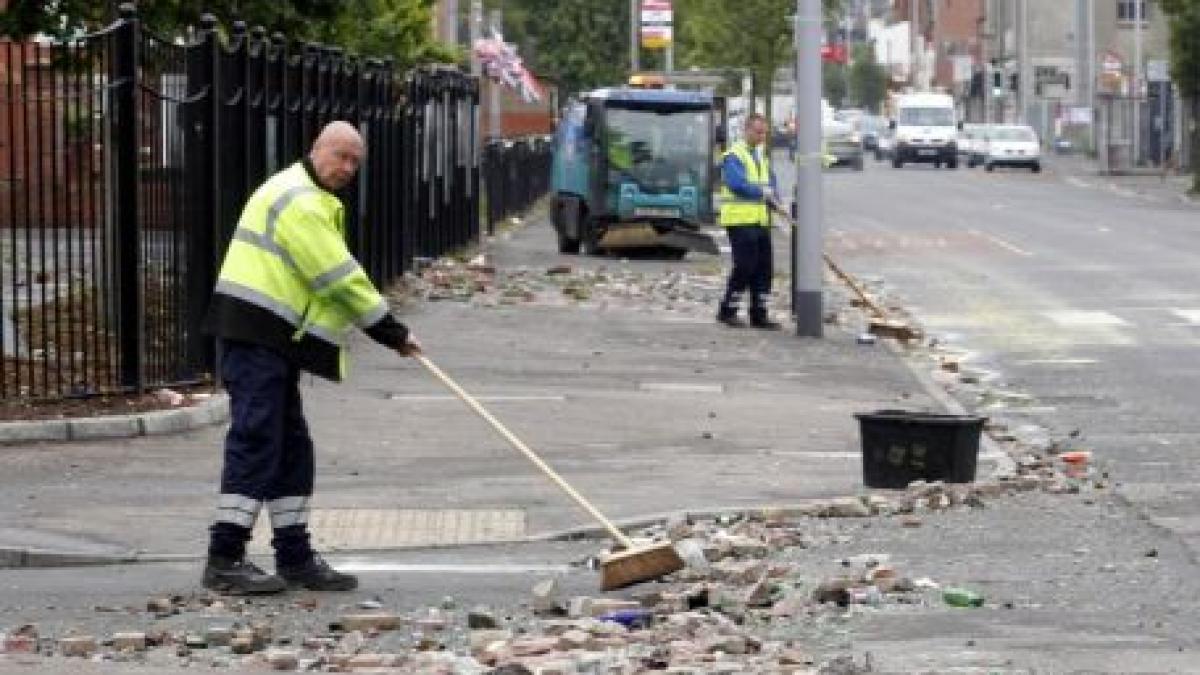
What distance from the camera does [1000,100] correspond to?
128 metres

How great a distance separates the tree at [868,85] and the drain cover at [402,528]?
147m

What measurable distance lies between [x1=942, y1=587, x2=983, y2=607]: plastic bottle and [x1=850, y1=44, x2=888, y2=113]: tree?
14941 centimetres

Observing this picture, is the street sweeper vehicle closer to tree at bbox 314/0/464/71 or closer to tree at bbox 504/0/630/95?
tree at bbox 314/0/464/71

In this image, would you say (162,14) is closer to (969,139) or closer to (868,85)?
(969,139)

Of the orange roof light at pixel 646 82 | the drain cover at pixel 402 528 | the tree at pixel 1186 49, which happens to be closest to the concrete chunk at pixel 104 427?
the drain cover at pixel 402 528

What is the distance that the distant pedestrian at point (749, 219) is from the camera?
2681 cm

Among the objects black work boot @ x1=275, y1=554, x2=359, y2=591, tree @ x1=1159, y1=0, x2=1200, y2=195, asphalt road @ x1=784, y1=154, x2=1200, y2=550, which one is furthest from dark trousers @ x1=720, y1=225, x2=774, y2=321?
tree @ x1=1159, y1=0, x2=1200, y2=195

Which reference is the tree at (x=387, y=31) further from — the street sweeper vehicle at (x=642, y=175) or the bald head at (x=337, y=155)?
the bald head at (x=337, y=155)

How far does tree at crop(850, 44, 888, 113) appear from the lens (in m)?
161

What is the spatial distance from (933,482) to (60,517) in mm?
4315

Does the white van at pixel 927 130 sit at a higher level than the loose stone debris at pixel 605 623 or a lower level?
higher

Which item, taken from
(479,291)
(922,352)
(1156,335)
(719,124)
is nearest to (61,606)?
(922,352)

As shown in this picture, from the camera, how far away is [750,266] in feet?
87.8

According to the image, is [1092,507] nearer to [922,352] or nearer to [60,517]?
[60,517]
